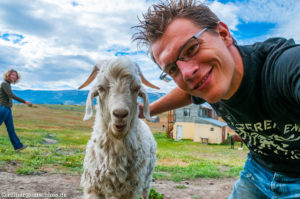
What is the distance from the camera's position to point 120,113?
8.52ft

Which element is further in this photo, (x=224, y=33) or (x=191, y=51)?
(x=224, y=33)

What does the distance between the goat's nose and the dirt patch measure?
2.65m

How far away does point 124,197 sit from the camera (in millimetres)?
3143

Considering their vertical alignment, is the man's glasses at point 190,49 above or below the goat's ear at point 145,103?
above

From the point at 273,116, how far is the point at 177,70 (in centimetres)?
80

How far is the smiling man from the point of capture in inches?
61.6

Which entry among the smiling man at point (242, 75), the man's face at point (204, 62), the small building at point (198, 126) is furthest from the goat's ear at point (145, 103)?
the small building at point (198, 126)

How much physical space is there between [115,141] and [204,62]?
6.15ft

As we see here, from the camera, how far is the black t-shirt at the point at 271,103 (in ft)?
4.67

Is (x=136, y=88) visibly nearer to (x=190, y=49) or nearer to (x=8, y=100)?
(x=190, y=49)

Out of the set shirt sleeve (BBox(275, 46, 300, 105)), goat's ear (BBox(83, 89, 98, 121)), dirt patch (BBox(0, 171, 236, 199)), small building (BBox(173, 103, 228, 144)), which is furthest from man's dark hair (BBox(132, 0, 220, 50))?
small building (BBox(173, 103, 228, 144))

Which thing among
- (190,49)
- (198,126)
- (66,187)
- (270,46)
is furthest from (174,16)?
(198,126)

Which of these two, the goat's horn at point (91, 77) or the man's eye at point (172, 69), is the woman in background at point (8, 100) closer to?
the goat's horn at point (91, 77)

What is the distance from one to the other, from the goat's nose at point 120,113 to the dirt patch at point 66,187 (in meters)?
2.65
